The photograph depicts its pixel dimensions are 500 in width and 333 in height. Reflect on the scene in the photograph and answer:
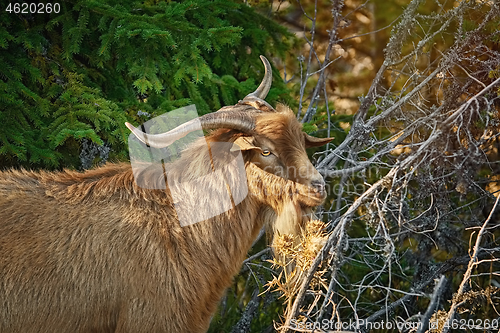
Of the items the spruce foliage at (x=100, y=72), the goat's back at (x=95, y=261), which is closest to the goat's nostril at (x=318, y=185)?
the goat's back at (x=95, y=261)

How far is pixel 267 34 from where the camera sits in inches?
265

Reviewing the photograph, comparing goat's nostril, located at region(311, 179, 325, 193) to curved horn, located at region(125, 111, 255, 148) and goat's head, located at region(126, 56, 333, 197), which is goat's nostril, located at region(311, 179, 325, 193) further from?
curved horn, located at region(125, 111, 255, 148)

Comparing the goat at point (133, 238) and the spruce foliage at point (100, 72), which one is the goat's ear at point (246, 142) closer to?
the goat at point (133, 238)

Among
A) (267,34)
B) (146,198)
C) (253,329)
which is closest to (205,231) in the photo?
(146,198)

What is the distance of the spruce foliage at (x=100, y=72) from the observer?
5.39 meters

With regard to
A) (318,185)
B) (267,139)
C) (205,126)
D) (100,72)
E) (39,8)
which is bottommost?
(318,185)

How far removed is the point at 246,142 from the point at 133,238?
123 cm

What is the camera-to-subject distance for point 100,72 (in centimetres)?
612

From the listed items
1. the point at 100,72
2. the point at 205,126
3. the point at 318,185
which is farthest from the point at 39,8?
the point at 318,185

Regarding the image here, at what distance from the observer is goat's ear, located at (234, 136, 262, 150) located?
4.32m

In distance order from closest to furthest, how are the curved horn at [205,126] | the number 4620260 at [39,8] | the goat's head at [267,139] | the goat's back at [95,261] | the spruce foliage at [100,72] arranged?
the goat's back at [95,261] → the curved horn at [205,126] → the goat's head at [267,139] → the spruce foliage at [100,72] → the number 4620260 at [39,8]

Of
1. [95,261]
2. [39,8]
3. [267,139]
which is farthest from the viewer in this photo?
[39,8]

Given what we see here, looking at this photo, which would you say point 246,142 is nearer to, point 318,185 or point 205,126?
point 205,126

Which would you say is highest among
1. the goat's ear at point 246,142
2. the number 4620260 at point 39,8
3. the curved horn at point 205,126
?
the number 4620260 at point 39,8
